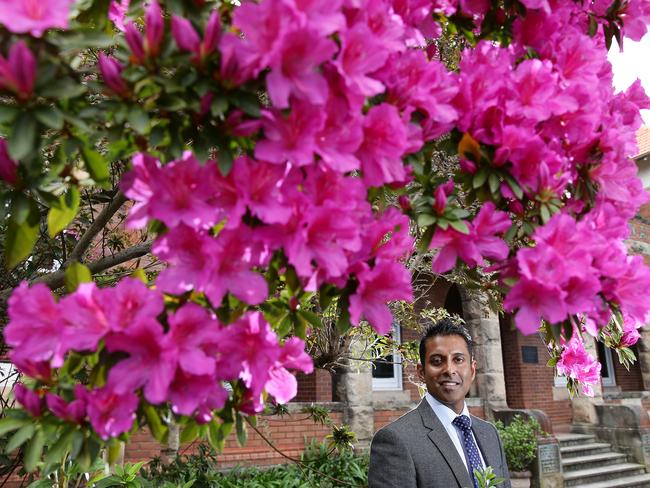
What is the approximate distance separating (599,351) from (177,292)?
1711 cm

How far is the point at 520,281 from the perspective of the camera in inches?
42.4

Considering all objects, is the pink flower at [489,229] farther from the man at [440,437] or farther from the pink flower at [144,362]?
the man at [440,437]

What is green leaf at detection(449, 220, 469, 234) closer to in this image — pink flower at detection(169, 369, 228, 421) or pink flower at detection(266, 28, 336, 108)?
pink flower at detection(266, 28, 336, 108)

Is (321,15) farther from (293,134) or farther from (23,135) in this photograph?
(23,135)

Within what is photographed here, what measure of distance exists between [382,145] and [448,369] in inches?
96.3

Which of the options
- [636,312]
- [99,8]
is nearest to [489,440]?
[636,312]

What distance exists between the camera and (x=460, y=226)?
44.9 inches

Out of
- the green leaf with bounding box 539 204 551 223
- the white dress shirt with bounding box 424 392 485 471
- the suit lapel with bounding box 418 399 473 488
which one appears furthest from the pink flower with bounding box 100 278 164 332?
the white dress shirt with bounding box 424 392 485 471

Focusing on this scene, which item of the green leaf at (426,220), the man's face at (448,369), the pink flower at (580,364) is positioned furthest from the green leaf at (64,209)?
the pink flower at (580,364)

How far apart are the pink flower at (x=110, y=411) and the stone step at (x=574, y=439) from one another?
42.2 feet

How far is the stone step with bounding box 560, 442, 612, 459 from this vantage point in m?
11.6

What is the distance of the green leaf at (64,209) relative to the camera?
1183 mm

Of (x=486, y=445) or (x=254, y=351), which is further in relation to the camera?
(x=486, y=445)

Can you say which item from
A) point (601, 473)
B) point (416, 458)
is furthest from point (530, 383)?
point (416, 458)
